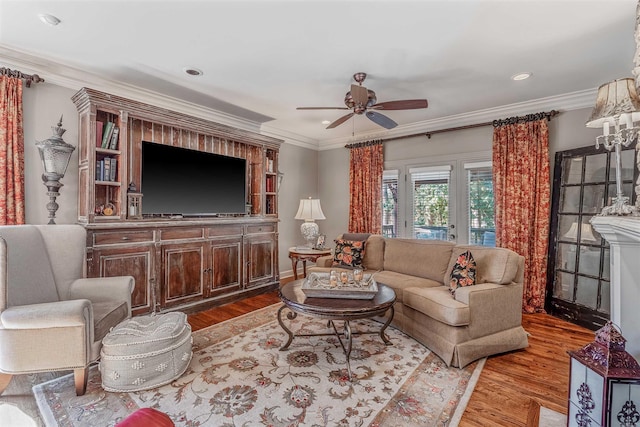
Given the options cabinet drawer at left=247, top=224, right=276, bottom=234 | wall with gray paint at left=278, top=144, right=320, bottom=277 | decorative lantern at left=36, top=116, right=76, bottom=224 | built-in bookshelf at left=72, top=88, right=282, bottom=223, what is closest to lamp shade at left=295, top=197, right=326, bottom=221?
cabinet drawer at left=247, top=224, right=276, bottom=234

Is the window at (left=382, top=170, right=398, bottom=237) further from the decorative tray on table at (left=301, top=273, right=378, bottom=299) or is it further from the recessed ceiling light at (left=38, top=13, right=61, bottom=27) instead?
the recessed ceiling light at (left=38, top=13, right=61, bottom=27)

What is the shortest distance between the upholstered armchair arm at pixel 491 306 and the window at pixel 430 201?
2011 millimetres

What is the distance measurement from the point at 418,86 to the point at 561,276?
2.87 metres

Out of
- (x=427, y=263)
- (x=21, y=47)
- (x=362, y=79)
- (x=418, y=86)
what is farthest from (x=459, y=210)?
(x=21, y=47)

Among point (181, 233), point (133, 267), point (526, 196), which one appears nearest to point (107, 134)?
point (181, 233)

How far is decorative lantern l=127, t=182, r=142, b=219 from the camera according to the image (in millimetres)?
3434

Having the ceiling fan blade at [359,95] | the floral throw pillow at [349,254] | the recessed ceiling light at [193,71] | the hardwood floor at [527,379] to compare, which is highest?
the recessed ceiling light at [193,71]

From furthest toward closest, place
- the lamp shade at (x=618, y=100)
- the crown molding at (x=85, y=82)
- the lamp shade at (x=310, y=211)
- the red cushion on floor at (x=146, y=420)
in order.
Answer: the lamp shade at (x=310, y=211), the crown molding at (x=85, y=82), the lamp shade at (x=618, y=100), the red cushion on floor at (x=146, y=420)

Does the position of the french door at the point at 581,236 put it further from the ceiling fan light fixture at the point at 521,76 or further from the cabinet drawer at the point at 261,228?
the cabinet drawer at the point at 261,228

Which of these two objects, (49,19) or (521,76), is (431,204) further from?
(49,19)

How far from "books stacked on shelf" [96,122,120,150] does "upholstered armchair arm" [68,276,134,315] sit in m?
1.40

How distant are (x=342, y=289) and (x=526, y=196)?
2.89m

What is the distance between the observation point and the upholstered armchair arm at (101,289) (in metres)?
2.62

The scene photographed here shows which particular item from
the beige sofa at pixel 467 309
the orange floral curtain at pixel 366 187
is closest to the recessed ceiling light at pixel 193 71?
the beige sofa at pixel 467 309
